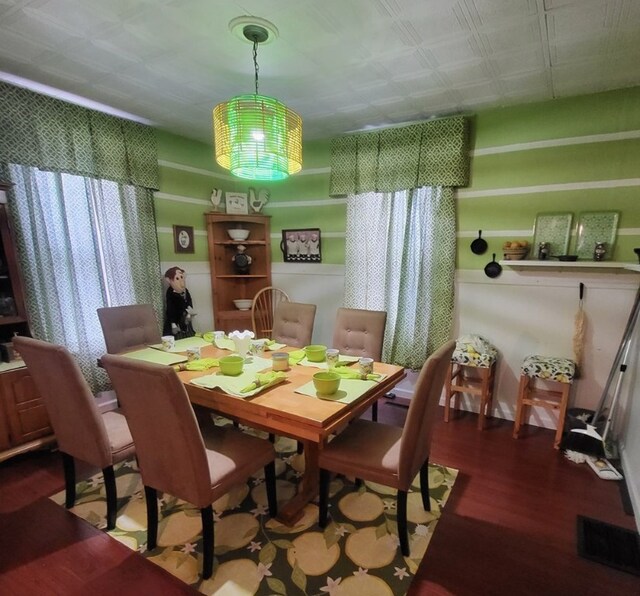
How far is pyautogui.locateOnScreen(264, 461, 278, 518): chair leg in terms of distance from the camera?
5.67ft

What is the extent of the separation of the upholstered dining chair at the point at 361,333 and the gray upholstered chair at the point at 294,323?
26 cm

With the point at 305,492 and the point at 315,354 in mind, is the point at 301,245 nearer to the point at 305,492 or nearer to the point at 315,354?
the point at 315,354

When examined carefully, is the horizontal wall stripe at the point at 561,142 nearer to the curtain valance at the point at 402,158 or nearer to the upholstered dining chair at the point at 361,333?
the curtain valance at the point at 402,158

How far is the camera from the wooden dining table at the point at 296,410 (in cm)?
136

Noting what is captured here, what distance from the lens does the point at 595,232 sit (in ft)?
7.90

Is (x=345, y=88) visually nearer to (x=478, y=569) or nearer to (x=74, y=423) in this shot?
(x=74, y=423)

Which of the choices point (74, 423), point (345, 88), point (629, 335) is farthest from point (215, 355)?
point (629, 335)

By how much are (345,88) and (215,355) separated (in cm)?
199

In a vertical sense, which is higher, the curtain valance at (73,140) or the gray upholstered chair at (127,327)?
the curtain valance at (73,140)

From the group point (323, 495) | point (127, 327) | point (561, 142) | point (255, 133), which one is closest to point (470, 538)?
point (323, 495)

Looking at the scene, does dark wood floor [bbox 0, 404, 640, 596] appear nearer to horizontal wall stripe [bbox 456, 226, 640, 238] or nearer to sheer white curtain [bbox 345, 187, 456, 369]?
sheer white curtain [bbox 345, 187, 456, 369]

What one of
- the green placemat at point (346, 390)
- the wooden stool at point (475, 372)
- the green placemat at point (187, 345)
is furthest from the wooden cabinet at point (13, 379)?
the wooden stool at point (475, 372)

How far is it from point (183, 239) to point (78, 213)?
3.05 feet

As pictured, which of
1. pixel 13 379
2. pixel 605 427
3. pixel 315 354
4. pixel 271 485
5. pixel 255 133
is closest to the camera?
pixel 255 133
